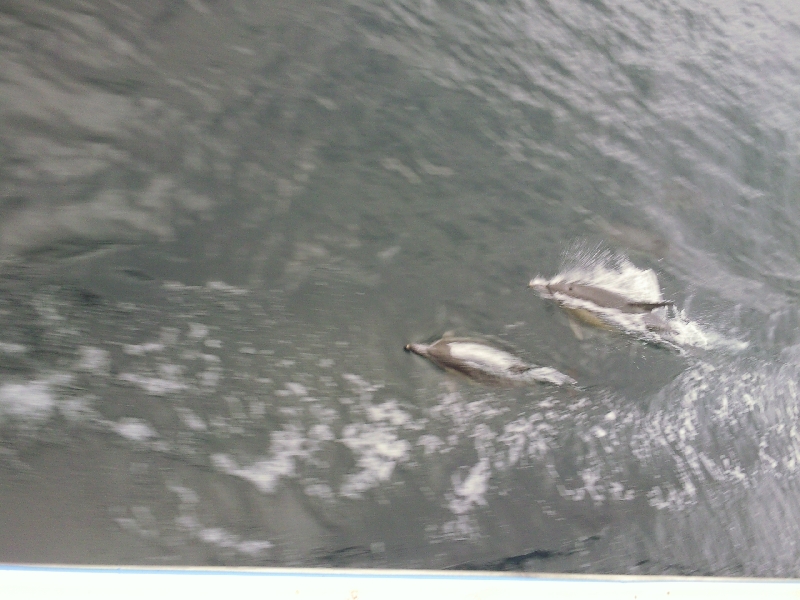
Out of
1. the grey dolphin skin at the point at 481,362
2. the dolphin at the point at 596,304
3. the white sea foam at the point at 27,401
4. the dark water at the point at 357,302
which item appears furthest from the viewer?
the dolphin at the point at 596,304

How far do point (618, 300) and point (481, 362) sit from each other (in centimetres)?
127

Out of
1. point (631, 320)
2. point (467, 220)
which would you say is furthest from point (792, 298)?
point (467, 220)

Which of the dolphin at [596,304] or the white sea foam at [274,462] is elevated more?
the dolphin at [596,304]

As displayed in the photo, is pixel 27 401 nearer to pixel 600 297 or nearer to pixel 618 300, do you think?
pixel 600 297

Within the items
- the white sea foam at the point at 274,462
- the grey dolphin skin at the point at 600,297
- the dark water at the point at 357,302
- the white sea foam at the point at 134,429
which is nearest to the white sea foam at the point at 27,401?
the dark water at the point at 357,302

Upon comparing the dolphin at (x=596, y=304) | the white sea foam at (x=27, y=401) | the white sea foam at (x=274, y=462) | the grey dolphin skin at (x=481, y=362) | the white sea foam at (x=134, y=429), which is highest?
the dolphin at (x=596, y=304)

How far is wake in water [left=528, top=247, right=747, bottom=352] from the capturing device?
4352 mm

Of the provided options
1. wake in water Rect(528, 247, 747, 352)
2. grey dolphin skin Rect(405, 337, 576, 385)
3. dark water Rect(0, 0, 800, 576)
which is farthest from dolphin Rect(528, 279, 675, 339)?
grey dolphin skin Rect(405, 337, 576, 385)

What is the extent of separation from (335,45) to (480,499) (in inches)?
124

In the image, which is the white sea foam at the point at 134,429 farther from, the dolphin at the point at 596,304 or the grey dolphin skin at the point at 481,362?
the dolphin at the point at 596,304

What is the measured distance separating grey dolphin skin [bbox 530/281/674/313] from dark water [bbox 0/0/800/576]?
0.16 m

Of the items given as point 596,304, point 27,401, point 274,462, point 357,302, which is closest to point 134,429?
A: point 27,401

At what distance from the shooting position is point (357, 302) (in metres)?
3.85

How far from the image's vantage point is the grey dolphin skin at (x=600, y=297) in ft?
14.3
